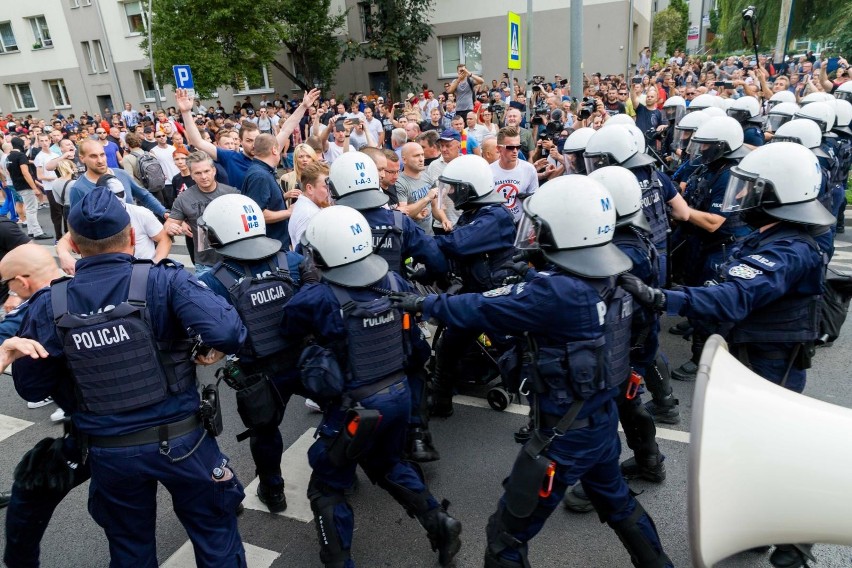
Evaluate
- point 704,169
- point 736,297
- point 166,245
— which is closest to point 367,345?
point 736,297

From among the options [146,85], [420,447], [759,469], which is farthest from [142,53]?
[759,469]

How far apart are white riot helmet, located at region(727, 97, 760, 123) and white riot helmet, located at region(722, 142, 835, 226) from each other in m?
4.24

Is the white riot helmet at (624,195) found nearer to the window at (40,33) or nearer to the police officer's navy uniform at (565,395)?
the police officer's navy uniform at (565,395)

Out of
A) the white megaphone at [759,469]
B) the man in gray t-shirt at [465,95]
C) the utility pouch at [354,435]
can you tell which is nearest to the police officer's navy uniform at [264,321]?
the utility pouch at [354,435]

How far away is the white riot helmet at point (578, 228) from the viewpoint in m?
2.38

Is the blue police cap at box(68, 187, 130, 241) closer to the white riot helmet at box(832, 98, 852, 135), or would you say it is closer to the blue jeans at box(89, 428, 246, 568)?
the blue jeans at box(89, 428, 246, 568)

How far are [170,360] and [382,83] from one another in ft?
88.5

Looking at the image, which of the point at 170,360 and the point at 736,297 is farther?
the point at 736,297

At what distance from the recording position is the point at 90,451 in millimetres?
2414

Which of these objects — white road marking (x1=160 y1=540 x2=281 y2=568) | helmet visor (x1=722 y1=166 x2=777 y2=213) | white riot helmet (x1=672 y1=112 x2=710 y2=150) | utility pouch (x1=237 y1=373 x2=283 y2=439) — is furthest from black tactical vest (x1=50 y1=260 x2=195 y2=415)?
white riot helmet (x1=672 y1=112 x2=710 y2=150)

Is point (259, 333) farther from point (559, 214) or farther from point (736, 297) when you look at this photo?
point (736, 297)

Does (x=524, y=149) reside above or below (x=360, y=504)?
above

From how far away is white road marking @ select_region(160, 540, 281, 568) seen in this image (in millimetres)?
3141

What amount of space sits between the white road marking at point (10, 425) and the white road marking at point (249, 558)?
2561 mm
